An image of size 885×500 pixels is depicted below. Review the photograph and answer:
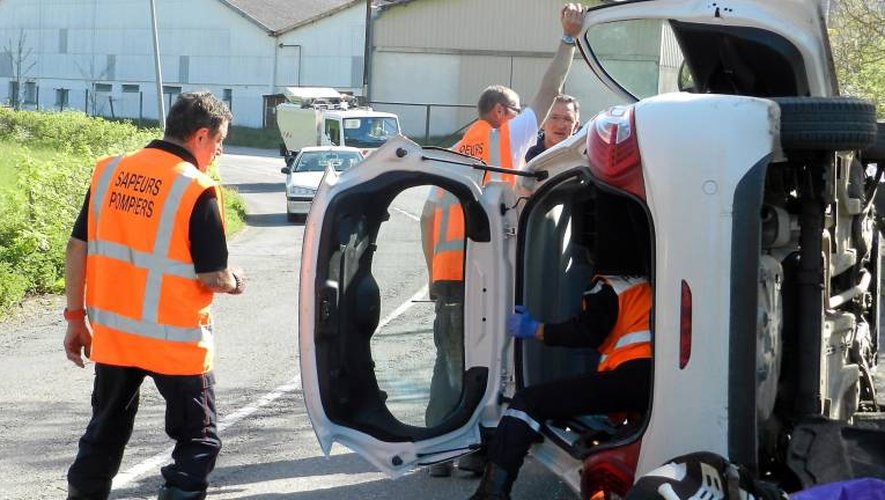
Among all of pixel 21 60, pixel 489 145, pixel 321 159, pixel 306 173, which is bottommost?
pixel 306 173

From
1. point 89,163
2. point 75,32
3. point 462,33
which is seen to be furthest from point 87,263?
point 75,32


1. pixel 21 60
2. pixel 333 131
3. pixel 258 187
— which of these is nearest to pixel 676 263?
A: pixel 258 187

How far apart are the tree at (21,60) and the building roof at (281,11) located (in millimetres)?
13544

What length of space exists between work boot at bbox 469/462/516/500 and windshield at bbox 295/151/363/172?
68.5 ft

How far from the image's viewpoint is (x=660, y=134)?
4625mm

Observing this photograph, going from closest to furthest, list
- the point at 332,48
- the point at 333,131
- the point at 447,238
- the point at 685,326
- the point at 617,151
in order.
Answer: the point at 685,326 → the point at 617,151 → the point at 447,238 → the point at 333,131 → the point at 332,48

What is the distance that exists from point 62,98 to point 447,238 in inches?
2679

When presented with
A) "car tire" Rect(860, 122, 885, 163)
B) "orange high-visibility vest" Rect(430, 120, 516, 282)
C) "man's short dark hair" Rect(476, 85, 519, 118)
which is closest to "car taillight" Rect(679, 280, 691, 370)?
"orange high-visibility vest" Rect(430, 120, 516, 282)

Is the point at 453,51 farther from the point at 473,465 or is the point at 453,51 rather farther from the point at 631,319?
the point at 631,319

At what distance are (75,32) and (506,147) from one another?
66.4m

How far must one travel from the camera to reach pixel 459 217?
6.02 m

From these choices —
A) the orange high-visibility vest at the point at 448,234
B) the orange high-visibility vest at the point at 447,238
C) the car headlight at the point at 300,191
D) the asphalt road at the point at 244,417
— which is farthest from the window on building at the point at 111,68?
the orange high-visibility vest at the point at 447,238

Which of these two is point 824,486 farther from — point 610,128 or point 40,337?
point 40,337

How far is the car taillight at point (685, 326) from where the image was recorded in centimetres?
456
